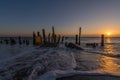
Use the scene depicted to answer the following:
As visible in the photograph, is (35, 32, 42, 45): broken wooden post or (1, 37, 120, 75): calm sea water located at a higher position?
(35, 32, 42, 45): broken wooden post

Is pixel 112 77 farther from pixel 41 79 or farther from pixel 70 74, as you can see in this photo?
pixel 41 79

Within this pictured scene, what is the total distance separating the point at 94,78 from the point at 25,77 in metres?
3.08

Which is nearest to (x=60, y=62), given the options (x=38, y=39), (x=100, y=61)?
(x=100, y=61)

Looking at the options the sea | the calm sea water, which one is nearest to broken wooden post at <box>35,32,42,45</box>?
the calm sea water

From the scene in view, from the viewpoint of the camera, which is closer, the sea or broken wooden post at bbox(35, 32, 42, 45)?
the sea

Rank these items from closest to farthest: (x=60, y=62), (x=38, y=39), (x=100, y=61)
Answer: (x=60, y=62), (x=100, y=61), (x=38, y=39)

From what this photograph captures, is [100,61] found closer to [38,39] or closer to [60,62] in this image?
[60,62]

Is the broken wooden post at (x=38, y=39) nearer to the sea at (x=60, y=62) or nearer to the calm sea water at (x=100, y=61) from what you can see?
the calm sea water at (x=100, y=61)

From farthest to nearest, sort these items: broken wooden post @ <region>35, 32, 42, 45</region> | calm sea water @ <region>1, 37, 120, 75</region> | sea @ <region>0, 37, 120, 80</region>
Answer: broken wooden post @ <region>35, 32, 42, 45</region>, calm sea water @ <region>1, 37, 120, 75</region>, sea @ <region>0, 37, 120, 80</region>

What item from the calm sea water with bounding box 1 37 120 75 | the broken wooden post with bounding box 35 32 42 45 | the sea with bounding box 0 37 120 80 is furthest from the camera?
the broken wooden post with bounding box 35 32 42 45

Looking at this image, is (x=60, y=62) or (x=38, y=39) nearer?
(x=60, y=62)

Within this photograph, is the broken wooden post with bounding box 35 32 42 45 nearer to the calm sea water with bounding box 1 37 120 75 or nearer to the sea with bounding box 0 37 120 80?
the calm sea water with bounding box 1 37 120 75

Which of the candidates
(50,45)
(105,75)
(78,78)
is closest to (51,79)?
(78,78)

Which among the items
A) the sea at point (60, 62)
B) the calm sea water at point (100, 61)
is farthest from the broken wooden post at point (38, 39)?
the sea at point (60, 62)
